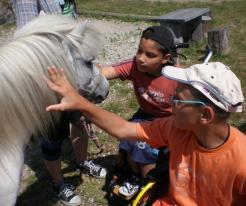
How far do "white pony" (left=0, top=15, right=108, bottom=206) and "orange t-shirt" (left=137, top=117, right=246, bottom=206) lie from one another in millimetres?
544

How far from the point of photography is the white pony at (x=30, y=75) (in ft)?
6.20

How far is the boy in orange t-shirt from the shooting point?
6.13 feet

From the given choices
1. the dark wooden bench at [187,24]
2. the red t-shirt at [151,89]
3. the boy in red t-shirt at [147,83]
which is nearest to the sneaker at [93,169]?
the boy in red t-shirt at [147,83]

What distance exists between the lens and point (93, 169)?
11.8 feet

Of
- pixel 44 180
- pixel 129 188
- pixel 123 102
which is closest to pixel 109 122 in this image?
pixel 129 188

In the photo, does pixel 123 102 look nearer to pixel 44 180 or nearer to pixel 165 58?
pixel 44 180

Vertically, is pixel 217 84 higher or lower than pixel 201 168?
higher

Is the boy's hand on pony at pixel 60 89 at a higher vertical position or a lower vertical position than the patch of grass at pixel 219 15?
higher

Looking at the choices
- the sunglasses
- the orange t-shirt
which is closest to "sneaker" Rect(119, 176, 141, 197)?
the orange t-shirt

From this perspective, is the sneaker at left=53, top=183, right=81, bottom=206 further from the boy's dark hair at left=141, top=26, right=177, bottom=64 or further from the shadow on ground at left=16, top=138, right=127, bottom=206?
the boy's dark hair at left=141, top=26, right=177, bottom=64

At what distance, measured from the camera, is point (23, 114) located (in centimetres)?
195

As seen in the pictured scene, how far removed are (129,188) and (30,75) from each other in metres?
1.45

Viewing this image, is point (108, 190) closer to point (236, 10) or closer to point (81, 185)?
point (81, 185)

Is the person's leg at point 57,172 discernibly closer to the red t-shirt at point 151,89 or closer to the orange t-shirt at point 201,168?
the red t-shirt at point 151,89
